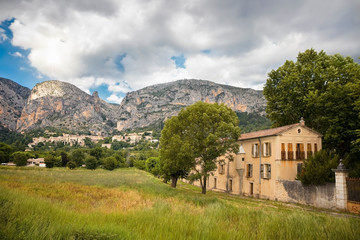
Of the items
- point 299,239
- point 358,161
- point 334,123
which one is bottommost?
point 299,239

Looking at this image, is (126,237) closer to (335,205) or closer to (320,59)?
(335,205)

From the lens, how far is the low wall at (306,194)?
19.5 metres

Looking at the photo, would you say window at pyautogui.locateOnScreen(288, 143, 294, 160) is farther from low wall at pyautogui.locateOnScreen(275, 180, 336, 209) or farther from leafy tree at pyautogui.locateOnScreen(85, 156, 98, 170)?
leafy tree at pyautogui.locateOnScreen(85, 156, 98, 170)

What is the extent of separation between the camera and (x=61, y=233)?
486 cm

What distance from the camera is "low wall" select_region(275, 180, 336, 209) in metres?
19.5

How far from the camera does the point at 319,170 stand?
20.0m

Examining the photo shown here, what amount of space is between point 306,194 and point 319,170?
11.0ft

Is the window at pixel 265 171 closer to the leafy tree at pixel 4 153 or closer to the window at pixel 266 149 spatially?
the window at pixel 266 149

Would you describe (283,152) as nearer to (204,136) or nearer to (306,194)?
(306,194)

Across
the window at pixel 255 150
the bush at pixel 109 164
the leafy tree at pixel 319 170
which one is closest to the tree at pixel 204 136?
the window at pixel 255 150

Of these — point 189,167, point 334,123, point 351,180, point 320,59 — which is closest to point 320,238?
point 351,180

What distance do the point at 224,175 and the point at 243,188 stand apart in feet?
16.5

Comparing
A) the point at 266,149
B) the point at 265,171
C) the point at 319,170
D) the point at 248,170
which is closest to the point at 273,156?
the point at 266,149

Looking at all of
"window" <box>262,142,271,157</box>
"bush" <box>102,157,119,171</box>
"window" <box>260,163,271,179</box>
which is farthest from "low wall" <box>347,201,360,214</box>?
"bush" <box>102,157,119,171</box>
